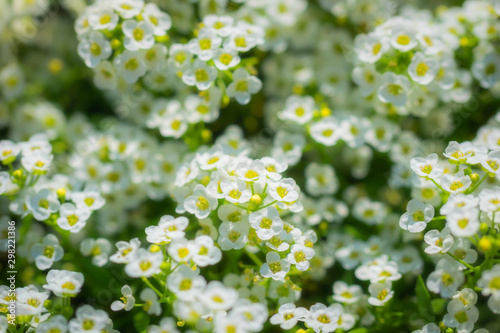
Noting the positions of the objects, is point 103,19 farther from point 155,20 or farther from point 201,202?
point 201,202

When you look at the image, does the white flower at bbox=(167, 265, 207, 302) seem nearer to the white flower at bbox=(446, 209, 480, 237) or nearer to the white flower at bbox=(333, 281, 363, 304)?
the white flower at bbox=(333, 281, 363, 304)

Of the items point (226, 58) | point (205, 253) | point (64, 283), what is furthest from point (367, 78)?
point (64, 283)

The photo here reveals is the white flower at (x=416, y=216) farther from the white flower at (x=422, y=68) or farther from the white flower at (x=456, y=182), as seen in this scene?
the white flower at (x=422, y=68)

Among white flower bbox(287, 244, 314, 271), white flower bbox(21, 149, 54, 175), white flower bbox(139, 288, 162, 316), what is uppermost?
white flower bbox(21, 149, 54, 175)

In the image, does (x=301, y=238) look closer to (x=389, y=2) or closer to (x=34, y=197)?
(x=34, y=197)

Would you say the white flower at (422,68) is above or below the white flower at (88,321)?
above

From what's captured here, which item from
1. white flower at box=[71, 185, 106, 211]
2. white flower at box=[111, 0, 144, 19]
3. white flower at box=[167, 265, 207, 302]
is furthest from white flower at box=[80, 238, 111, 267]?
white flower at box=[111, 0, 144, 19]

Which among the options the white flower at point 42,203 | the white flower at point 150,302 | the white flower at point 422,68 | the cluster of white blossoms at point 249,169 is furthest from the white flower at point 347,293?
the white flower at point 42,203

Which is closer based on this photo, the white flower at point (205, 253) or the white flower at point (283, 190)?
the white flower at point (205, 253)
